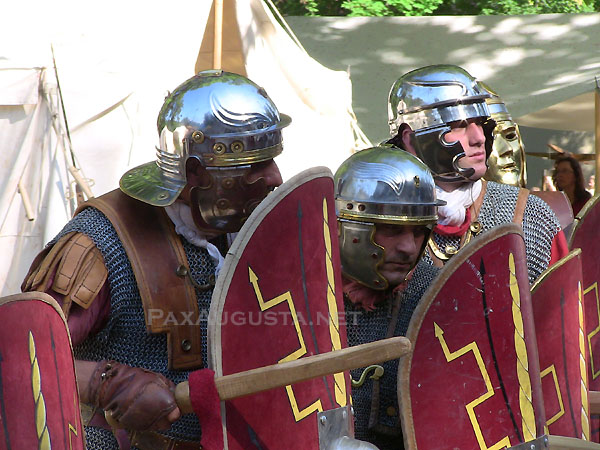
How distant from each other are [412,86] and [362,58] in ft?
15.4

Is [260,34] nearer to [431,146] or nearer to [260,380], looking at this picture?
[431,146]

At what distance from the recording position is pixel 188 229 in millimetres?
3123

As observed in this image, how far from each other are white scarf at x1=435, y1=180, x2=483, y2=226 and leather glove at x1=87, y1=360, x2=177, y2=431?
156cm

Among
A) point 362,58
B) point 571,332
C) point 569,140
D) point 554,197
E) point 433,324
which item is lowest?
point 569,140

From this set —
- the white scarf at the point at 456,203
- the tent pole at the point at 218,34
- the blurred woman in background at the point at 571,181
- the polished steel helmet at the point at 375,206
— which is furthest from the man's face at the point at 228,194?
the blurred woman in background at the point at 571,181

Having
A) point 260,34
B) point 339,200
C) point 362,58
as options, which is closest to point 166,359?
point 339,200

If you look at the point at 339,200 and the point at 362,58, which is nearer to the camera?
the point at 339,200

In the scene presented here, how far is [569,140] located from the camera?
11.3m

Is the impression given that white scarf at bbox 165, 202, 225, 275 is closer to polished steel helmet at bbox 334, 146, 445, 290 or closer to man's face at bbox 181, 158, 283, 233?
man's face at bbox 181, 158, 283, 233

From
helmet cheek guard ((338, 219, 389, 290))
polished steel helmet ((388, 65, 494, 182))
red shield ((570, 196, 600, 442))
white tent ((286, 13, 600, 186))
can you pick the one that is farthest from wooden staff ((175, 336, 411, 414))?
white tent ((286, 13, 600, 186))

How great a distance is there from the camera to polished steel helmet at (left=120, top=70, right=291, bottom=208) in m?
3.05

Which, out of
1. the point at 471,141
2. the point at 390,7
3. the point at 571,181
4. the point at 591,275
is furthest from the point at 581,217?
the point at 390,7

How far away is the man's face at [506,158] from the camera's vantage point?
559 cm

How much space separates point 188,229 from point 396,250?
0.61 meters
